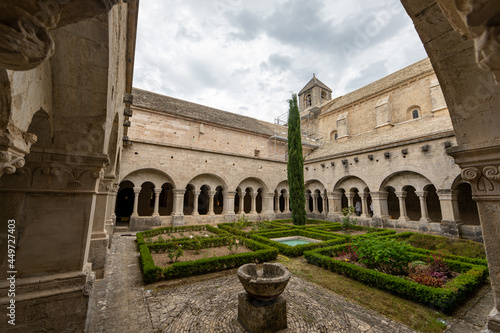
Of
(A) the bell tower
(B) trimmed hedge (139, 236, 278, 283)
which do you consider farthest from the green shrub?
(A) the bell tower

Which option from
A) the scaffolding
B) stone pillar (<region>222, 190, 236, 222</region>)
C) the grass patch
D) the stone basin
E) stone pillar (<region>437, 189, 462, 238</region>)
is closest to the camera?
the stone basin

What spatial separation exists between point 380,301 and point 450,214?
9347 mm

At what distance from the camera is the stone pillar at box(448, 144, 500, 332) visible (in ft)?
7.09

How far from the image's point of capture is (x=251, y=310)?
128 inches

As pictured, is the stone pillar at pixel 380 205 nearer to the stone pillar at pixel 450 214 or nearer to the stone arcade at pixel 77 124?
the stone pillar at pixel 450 214

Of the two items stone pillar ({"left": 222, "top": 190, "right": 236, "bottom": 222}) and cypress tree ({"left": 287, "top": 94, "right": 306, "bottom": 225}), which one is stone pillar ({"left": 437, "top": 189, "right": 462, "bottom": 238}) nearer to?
cypress tree ({"left": 287, "top": 94, "right": 306, "bottom": 225})

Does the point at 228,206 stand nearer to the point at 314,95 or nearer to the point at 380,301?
the point at 380,301

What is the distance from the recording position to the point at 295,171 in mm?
→ 14539

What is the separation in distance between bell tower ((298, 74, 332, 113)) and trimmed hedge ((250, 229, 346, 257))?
18.3m

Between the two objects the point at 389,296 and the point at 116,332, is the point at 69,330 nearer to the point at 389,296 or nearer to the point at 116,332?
the point at 116,332

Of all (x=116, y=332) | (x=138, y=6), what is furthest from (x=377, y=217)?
(x=138, y=6)

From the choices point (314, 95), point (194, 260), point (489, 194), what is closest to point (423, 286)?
point (489, 194)

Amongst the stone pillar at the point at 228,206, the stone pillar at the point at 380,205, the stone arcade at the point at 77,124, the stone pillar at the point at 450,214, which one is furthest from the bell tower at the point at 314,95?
the stone arcade at the point at 77,124

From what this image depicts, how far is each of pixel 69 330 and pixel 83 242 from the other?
3.66ft
